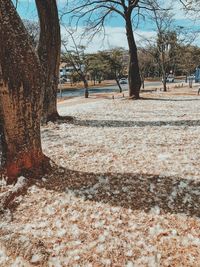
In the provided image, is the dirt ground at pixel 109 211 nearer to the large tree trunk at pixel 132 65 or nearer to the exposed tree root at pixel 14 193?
the exposed tree root at pixel 14 193

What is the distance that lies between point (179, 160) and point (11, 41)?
323cm

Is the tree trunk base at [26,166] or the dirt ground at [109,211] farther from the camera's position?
the tree trunk base at [26,166]

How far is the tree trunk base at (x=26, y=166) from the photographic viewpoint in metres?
3.94

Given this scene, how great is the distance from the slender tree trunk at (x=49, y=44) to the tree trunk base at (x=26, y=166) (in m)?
4.19

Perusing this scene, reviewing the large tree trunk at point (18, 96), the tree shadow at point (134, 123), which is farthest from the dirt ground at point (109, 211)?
the tree shadow at point (134, 123)

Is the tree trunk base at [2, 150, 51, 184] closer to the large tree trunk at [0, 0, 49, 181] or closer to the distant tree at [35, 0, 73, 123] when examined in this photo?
the large tree trunk at [0, 0, 49, 181]

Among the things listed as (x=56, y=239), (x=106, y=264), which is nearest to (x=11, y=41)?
(x=56, y=239)

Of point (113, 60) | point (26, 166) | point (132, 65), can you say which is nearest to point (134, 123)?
point (26, 166)

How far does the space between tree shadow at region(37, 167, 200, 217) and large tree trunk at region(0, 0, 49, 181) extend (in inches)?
19.2

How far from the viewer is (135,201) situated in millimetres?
3660

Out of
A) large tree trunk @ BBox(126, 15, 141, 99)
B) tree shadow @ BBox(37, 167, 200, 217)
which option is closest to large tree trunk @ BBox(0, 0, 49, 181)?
tree shadow @ BBox(37, 167, 200, 217)

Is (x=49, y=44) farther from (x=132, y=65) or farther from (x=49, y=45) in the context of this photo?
(x=132, y=65)

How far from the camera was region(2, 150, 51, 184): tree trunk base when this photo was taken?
3.94 metres

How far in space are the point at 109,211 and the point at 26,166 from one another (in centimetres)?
142
